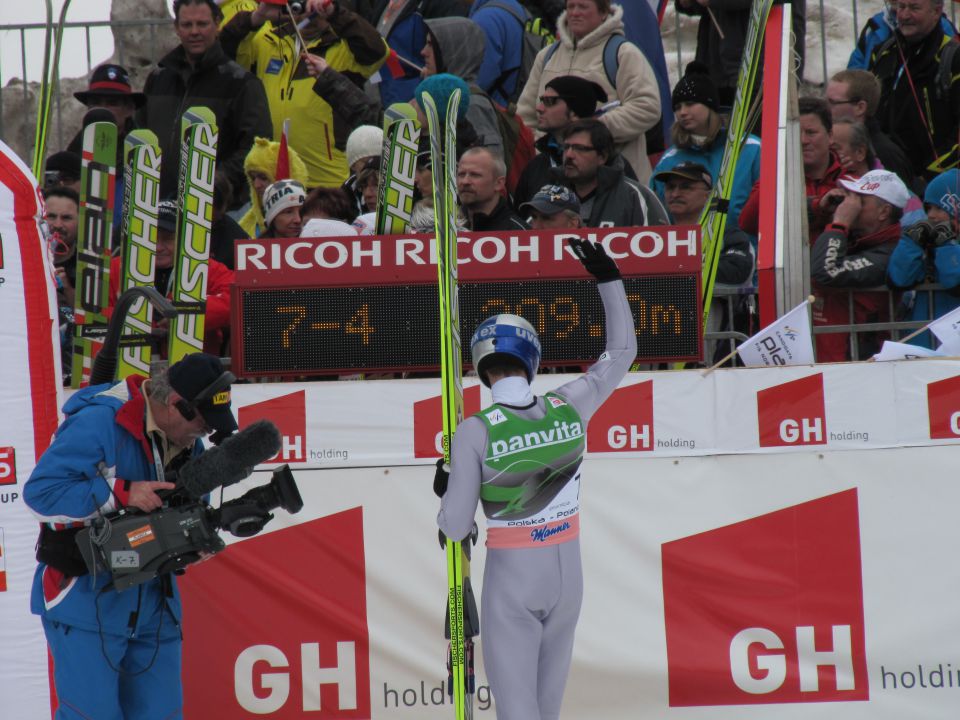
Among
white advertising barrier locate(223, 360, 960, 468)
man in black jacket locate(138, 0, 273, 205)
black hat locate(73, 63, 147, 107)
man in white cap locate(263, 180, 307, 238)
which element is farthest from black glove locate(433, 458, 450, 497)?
black hat locate(73, 63, 147, 107)

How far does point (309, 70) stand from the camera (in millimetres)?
9188

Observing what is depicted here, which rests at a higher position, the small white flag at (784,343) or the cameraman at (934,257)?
the cameraman at (934,257)

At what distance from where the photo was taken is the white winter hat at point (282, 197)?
7691mm

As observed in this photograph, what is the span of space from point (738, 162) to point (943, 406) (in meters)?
2.12

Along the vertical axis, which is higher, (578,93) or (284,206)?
(578,93)

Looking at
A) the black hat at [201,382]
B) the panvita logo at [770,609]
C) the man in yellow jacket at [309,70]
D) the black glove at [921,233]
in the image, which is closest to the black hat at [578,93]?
the man in yellow jacket at [309,70]

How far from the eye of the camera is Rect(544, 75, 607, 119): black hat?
8.41m

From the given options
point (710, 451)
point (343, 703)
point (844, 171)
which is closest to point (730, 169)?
point (844, 171)

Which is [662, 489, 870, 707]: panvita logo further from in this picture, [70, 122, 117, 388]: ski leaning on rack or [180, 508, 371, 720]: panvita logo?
[70, 122, 117, 388]: ski leaning on rack

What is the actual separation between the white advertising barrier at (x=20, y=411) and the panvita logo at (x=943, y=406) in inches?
153

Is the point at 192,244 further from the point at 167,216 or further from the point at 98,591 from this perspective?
the point at 98,591

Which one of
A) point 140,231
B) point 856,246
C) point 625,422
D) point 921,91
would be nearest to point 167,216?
point 140,231

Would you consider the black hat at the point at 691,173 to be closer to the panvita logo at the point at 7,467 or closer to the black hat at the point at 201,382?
the black hat at the point at 201,382

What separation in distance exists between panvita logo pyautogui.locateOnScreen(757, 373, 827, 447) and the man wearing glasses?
1.34 m
